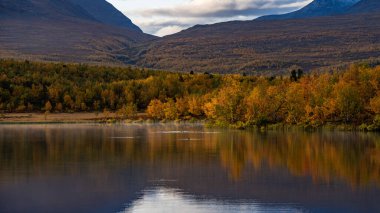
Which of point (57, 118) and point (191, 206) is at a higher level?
point (191, 206)

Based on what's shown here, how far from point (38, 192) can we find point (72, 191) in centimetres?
140

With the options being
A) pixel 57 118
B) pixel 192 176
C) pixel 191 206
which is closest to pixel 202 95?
pixel 57 118

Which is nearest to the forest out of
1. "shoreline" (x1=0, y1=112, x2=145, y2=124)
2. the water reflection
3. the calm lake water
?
"shoreline" (x1=0, y1=112, x2=145, y2=124)

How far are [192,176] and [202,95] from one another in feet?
245

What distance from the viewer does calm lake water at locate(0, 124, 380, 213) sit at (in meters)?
26.3

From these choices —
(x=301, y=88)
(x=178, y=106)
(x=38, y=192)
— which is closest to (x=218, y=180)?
(x=38, y=192)

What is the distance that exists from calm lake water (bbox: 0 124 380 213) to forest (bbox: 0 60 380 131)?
17641mm

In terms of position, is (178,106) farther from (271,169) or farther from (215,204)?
(215,204)

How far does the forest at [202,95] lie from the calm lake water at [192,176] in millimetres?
17641

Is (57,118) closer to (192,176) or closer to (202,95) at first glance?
(202,95)

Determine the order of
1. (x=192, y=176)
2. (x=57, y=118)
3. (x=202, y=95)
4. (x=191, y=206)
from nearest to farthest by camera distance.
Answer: (x=191, y=206), (x=192, y=176), (x=202, y=95), (x=57, y=118)

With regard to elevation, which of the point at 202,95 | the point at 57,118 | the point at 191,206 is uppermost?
the point at 202,95

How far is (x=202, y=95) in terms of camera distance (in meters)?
109

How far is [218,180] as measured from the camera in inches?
1284
